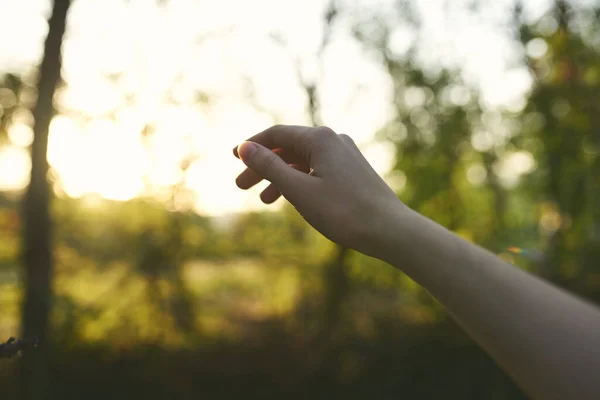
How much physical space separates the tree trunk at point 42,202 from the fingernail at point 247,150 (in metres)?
3.55

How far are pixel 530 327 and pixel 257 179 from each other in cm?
108

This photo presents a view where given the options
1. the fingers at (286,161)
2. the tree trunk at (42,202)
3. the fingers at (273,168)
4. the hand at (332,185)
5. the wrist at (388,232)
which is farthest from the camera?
the tree trunk at (42,202)

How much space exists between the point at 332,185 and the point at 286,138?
1.04ft

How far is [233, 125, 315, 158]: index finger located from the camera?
1322mm

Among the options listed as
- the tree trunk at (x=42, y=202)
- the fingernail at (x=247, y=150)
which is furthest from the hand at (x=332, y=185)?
the tree trunk at (x=42, y=202)

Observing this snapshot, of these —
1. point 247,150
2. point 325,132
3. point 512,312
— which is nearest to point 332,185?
point 325,132

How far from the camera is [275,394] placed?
645 cm

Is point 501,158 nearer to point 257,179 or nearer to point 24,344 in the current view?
point 257,179

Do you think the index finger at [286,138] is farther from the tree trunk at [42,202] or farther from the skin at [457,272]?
the tree trunk at [42,202]

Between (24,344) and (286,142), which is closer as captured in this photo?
(24,344)

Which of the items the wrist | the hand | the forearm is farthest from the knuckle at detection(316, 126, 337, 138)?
the forearm

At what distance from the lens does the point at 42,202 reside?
13.3ft

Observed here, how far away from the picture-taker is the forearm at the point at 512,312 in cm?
69

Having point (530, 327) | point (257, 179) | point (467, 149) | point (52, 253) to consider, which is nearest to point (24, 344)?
point (257, 179)
